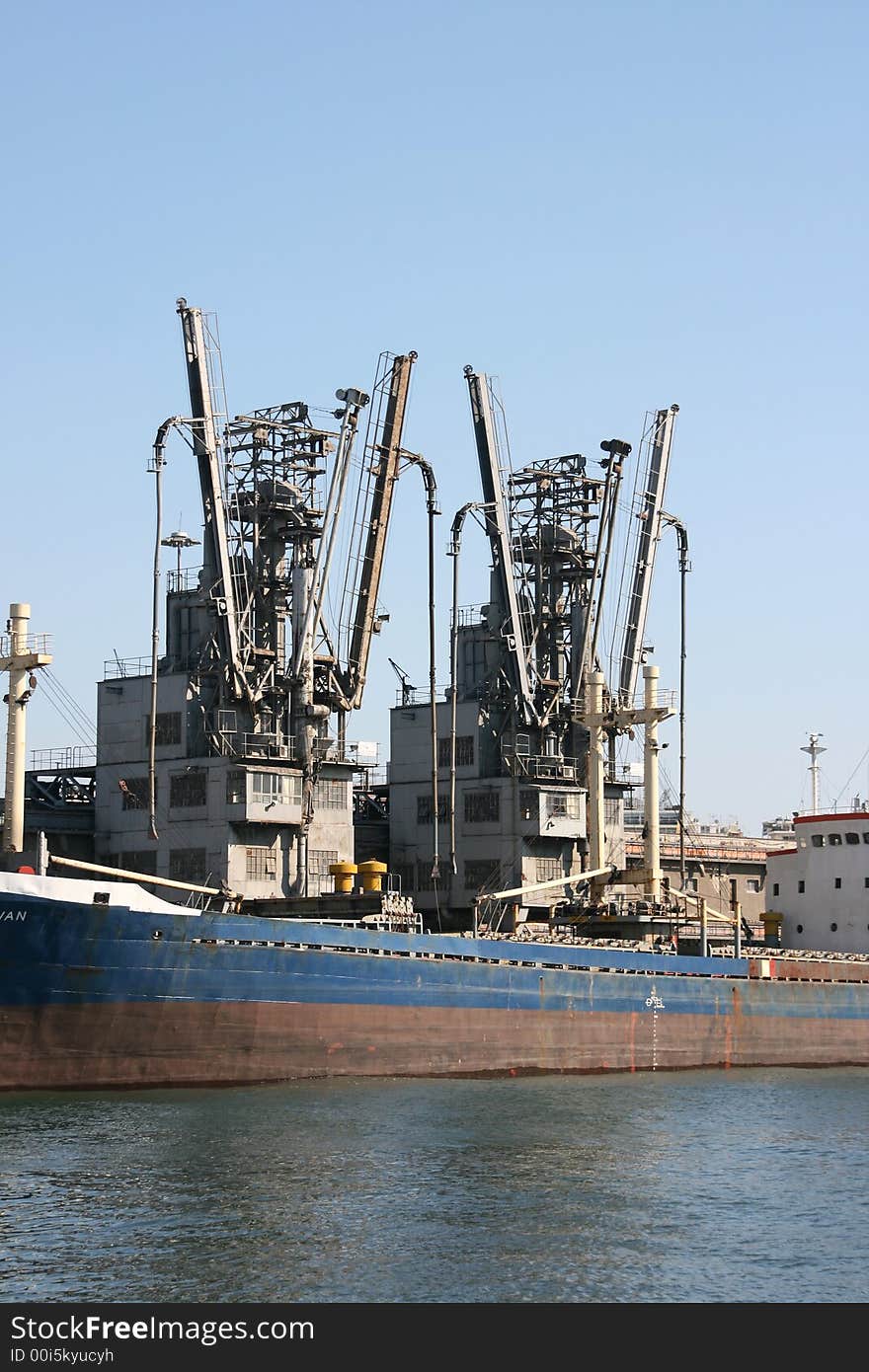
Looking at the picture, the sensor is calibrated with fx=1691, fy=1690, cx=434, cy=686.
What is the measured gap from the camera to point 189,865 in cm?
5575

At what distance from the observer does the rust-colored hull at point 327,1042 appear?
40.8 m

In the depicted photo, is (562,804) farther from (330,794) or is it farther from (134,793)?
(134,793)

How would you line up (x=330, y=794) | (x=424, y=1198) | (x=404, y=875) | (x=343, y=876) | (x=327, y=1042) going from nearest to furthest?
(x=424, y=1198)
(x=327, y=1042)
(x=343, y=876)
(x=330, y=794)
(x=404, y=875)

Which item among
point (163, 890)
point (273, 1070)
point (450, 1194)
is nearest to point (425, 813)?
point (163, 890)

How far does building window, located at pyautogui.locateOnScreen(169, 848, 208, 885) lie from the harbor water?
13406 millimetres

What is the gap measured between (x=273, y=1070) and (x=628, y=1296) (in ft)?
70.5

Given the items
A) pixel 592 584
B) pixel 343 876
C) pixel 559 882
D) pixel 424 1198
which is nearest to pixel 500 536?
pixel 592 584

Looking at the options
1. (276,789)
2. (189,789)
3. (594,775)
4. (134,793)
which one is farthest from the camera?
(594,775)

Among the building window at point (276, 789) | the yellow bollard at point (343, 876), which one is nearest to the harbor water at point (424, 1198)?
the yellow bollard at point (343, 876)

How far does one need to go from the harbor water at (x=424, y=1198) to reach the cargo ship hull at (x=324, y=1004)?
3.77ft

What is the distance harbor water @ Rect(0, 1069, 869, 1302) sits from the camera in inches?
928

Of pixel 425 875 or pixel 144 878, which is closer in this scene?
pixel 144 878

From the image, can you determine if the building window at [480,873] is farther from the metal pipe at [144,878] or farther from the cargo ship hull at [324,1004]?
the metal pipe at [144,878]

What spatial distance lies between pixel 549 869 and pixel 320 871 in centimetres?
962
